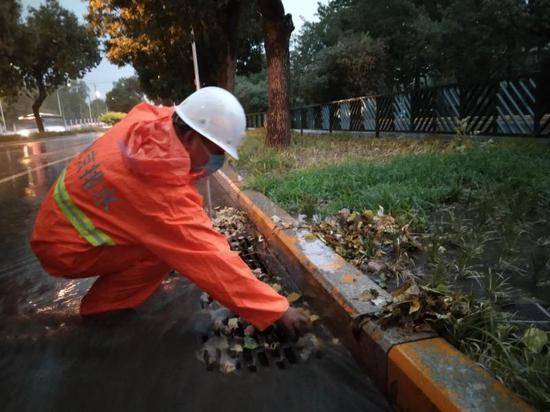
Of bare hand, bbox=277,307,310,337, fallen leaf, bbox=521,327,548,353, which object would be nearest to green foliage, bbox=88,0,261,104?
bare hand, bbox=277,307,310,337

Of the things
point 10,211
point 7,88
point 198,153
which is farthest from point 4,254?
point 7,88

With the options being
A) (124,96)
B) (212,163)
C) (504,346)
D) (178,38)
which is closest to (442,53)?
(178,38)

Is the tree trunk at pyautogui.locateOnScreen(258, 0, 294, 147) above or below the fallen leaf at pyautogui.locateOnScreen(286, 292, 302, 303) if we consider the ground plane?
above

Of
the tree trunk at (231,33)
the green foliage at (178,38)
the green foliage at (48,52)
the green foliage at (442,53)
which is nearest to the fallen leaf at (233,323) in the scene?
the green foliage at (178,38)

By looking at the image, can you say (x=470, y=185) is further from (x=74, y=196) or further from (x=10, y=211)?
(x=10, y=211)

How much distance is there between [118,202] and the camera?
2230 millimetres

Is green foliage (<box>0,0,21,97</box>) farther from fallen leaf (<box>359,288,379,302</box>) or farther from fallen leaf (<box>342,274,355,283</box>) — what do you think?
fallen leaf (<box>359,288,379,302</box>)

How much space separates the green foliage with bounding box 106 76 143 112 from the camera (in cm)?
8100

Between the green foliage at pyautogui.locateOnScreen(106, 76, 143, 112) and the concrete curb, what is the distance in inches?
3238

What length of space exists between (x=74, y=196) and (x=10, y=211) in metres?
4.44

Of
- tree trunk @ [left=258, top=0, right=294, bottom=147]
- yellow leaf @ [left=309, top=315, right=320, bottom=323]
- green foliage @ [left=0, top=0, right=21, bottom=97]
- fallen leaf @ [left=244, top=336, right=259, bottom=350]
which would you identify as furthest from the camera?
green foliage @ [left=0, top=0, right=21, bottom=97]

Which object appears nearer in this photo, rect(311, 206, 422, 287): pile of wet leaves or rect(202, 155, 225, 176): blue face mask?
rect(202, 155, 225, 176): blue face mask

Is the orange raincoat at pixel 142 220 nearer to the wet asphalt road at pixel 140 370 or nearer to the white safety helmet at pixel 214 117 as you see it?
the white safety helmet at pixel 214 117

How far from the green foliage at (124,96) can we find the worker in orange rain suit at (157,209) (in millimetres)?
82308
